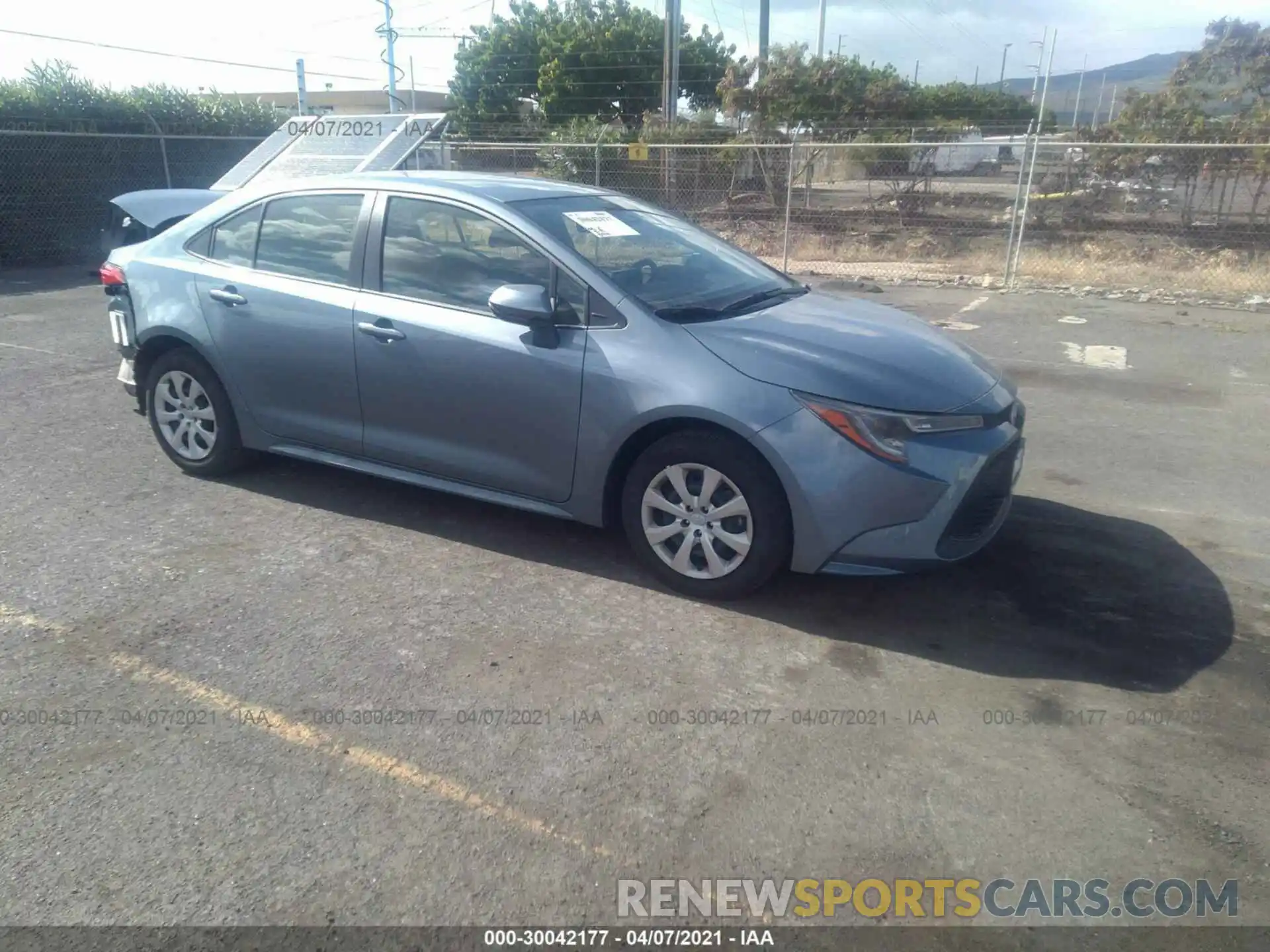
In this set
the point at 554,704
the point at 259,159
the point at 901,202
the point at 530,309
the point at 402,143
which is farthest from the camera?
the point at 901,202

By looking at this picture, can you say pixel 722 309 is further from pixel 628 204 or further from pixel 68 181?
pixel 68 181

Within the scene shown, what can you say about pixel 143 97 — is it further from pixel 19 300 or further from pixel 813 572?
pixel 813 572

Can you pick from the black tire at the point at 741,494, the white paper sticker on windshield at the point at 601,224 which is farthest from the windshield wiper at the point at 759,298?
the black tire at the point at 741,494

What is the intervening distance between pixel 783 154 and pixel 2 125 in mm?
13103

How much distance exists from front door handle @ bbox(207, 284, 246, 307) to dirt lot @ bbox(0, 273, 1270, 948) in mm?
1024

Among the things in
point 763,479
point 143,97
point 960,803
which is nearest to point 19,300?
point 143,97

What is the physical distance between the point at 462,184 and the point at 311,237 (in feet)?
2.70

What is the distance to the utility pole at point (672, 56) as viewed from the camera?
2406cm

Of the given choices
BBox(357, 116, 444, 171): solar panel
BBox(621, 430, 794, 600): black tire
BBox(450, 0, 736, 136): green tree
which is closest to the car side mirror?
BBox(621, 430, 794, 600): black tire

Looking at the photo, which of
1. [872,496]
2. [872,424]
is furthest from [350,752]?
[872,424]

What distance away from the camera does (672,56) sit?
25.9 meters

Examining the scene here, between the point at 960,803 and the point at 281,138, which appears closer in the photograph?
the point at 960,803

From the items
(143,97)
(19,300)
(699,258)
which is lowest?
(19,300)

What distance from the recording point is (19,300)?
37.7 feet
